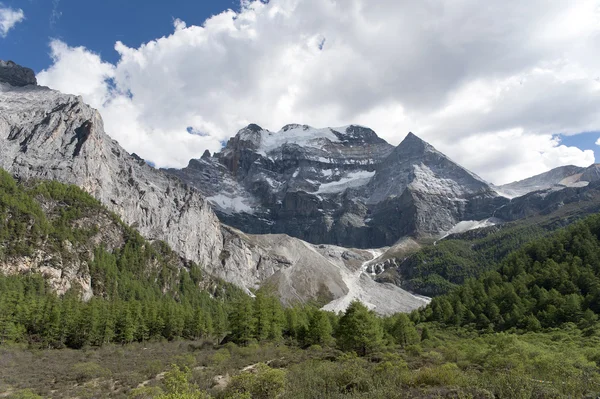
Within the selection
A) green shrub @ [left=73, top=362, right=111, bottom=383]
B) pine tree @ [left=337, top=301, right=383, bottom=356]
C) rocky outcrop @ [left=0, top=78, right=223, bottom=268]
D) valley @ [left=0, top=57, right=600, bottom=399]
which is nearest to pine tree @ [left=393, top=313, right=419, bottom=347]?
valley @ [left=0, top=57, right=600, bottom=399]

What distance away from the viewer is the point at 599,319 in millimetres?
59562

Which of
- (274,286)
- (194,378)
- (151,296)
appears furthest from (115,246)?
(194,378)

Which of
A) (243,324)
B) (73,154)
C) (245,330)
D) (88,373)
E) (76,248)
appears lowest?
(245,330)

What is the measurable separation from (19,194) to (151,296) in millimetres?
52515

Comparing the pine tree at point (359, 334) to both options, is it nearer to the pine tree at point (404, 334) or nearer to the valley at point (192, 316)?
the valley at point (192, 316)

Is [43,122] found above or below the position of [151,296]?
above

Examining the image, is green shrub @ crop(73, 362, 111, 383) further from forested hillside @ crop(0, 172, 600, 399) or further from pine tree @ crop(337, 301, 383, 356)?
pine tree @ crop(337, 301, 383, 356)

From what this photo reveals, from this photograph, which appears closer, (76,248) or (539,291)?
(539,291)

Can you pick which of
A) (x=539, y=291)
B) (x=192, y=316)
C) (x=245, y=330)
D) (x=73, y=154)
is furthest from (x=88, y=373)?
(x=73, y=154)

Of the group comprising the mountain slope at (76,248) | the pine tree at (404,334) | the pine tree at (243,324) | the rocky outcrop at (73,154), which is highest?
the rocky outcrop at (73,154)

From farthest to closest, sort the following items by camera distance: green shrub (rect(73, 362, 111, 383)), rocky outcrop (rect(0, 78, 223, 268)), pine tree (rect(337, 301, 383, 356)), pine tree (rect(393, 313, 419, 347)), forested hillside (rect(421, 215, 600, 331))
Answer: rocky outcrop (rect(0, 78, 223, 268)), forested hillside (rect(421, 215, 600, 331)), pine tree (rect(393, 313, 419, 347)), pine tree (rect(337, 301, 383, 356)), green shrub (rect(73, 362, 111, 383))

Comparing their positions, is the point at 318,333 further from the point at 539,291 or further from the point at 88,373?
the point at 539,291

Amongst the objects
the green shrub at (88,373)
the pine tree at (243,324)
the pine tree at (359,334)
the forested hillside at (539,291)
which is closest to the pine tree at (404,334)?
the forested hillside at (539,291)

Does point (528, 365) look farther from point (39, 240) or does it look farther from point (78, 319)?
point (39, 240)
